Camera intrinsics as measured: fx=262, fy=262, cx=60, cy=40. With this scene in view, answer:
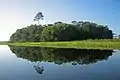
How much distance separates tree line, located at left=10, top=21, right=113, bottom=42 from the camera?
248 feet

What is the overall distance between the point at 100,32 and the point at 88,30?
261 inches

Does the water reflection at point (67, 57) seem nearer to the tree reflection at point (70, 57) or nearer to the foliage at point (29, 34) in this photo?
the tree reflection at point (70, 57)

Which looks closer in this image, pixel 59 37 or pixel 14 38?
pixel 59 37

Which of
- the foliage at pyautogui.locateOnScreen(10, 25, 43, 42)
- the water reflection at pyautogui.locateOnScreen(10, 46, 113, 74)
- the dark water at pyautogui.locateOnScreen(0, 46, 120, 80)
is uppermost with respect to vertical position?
the foliage at pyautogui.locateOnScreen(10, 25, 43, 42)

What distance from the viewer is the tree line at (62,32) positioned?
75.6 meters

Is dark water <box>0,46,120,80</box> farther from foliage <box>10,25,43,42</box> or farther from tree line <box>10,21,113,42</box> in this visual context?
foliage <box>10,25,43,42</box>

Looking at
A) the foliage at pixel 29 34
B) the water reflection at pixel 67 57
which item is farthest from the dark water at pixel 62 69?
the foliage at pixel 29 34

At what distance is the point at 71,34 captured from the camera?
77.4m

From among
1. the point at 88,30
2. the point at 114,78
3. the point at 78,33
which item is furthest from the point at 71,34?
the point at 114,78

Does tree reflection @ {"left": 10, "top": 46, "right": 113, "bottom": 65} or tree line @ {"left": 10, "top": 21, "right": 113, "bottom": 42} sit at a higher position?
tree line @ {"left": 10, "top": 21, "right": 113, "bottom": 42}

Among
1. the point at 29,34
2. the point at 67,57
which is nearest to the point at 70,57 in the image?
the point at 67,57

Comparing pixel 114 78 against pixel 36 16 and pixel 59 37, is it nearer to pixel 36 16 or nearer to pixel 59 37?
pixel 59 37

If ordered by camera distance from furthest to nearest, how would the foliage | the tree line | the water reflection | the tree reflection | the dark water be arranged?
the foliage < the tree line < the tree reflection < the water reflection < the dark water

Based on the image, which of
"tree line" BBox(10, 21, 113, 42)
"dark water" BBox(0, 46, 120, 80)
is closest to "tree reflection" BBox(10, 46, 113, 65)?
"dark water" BBox(0, 46, 120, 80)
